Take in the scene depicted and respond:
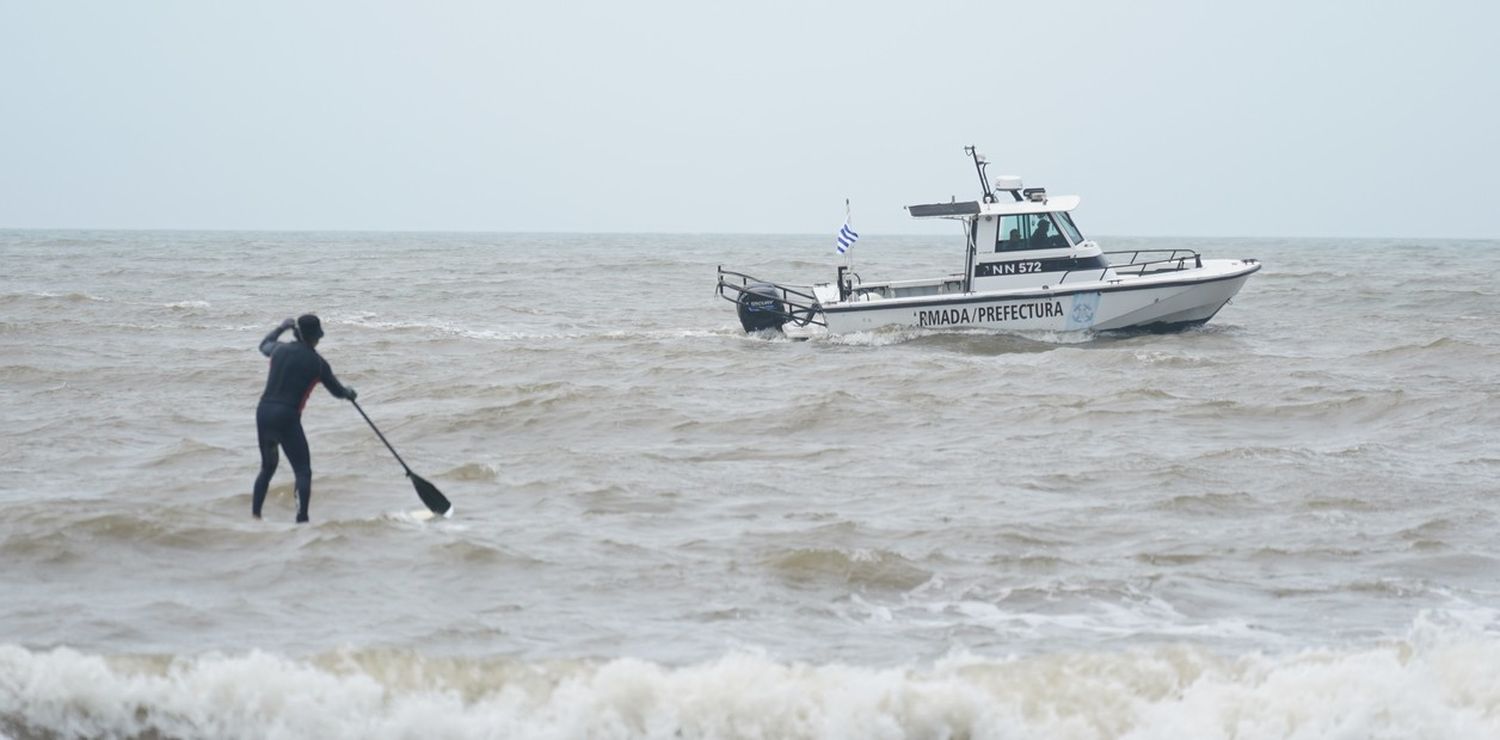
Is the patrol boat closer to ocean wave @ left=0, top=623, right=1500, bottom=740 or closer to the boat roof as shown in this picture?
the boat roof

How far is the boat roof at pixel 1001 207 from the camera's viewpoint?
870 inches

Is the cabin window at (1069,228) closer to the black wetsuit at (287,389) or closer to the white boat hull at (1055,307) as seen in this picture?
the white boat hull at (1055,307)

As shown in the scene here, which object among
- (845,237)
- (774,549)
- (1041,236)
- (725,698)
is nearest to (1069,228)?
(1041,236)

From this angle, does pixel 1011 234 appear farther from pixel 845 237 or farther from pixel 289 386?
pixel 289 386

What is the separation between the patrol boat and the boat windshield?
0.01m

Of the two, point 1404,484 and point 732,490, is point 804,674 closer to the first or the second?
point 732,490

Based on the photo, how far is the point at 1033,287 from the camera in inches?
878

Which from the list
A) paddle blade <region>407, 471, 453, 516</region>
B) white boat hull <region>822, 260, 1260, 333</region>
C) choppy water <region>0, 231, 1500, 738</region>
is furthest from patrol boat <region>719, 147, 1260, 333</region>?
paddle blade <region>407, 471, 453, 516</region>

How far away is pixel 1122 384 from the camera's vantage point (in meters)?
17.6

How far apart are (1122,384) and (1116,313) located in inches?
187

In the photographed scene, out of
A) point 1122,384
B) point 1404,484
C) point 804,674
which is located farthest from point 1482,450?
point 804,674

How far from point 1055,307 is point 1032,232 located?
1134 millimetres

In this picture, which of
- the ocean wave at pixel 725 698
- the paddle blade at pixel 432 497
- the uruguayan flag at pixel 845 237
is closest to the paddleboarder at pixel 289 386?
the paddle blade at pixel 432 497

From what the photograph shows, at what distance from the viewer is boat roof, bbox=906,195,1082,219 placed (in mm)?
22094
